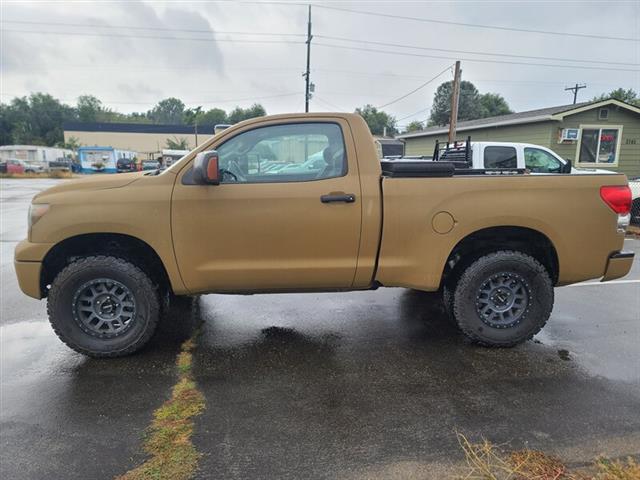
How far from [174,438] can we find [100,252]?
1851 mm

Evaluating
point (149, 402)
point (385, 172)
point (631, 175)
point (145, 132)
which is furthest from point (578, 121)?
Result: point (145, 132)

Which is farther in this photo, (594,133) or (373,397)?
(594,133)

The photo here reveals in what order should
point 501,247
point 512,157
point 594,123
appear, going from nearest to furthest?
point 501,247, point 512,157, point 594,123

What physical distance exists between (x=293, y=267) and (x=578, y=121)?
55.7ft

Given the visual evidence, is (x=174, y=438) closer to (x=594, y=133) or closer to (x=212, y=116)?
(x=594, y=133)

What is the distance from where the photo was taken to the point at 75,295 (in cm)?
369

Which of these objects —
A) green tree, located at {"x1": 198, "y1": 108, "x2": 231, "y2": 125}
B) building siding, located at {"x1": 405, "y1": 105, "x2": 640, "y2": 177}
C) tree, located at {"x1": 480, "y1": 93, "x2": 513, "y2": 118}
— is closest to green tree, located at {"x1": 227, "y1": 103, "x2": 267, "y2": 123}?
green tree, located at {"x1": 198, "y1": 108, "x2": 231, "y2": 125}

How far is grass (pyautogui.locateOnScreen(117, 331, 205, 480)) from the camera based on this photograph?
2.41 meters

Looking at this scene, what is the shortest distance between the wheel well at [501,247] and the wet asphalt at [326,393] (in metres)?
0.73

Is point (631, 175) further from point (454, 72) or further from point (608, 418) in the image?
point (608, 418)

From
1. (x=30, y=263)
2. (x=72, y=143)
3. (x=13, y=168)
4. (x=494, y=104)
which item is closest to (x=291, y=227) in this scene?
(x=30, y=263)

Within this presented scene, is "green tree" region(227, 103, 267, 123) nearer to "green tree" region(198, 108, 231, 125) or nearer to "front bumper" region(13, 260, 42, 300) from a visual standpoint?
"green tree" region(198, 108, 231, 125)

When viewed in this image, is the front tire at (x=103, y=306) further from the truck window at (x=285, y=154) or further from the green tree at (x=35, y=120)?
the green tree at (x=35, y=120)

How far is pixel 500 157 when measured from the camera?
9.28 meters
